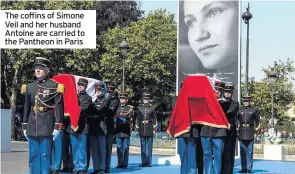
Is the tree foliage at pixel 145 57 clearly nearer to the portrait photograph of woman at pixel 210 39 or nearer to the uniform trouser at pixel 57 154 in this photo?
the portrait photograph of woman at pixel 210 39

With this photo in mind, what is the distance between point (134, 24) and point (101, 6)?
12.4 feet

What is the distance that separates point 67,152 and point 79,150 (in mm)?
858

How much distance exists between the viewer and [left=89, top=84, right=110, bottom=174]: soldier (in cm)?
1221

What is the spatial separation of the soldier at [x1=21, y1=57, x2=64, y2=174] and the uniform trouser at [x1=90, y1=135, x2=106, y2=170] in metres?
3.71

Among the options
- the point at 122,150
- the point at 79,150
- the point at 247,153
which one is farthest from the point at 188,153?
the point at 122,150

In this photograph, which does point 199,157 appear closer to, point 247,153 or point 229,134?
point 229,134

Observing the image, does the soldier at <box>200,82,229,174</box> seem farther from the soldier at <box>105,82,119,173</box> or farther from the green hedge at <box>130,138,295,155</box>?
the green hedge at <box>130,138,295,155</box>

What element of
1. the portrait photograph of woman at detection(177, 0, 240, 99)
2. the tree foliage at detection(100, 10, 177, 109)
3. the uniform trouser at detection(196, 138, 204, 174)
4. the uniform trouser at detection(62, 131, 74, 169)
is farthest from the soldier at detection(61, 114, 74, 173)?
the tree foliage at detection(100, 10, 177, 109)

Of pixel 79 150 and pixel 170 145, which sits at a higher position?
pixel 79 150

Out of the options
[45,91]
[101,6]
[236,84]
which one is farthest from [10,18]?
[101,6]

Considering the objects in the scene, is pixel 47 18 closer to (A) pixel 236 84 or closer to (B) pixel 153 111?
(B) pixel 153 111

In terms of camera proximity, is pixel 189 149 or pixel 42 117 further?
pixel 189 149

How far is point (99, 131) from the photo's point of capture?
40.8ft

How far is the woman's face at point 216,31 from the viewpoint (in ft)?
56.4
